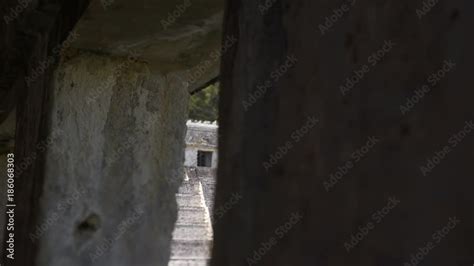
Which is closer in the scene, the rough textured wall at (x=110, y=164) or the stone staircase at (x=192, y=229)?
the rough textured wall at (x=110, y=164)

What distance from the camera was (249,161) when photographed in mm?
1275

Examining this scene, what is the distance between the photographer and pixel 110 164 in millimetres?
3258

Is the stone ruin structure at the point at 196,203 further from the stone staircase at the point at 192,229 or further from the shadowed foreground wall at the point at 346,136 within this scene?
the shadowed foreground wall at the point at 346,136

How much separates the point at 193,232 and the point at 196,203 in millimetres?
2469

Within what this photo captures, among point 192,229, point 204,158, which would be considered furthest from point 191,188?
point 204,158

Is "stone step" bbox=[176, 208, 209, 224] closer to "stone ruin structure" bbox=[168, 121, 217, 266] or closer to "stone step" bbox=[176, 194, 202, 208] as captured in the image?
"stone ruin structure" bbox=[168, 121, 217, 266]

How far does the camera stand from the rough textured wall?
9.77ft

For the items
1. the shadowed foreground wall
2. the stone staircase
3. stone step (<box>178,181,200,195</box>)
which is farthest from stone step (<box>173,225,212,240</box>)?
the shadowed foreground wall

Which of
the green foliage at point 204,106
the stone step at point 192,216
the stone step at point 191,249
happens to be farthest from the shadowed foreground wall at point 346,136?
the green foliage at point 204,106

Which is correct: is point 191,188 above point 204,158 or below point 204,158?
below

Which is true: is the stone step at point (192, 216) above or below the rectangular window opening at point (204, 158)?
below

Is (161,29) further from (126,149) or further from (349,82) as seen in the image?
(349,82)

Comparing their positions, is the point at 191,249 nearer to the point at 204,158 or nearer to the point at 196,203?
the point at 196,203

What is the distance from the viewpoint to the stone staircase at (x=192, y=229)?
6.15 metres
